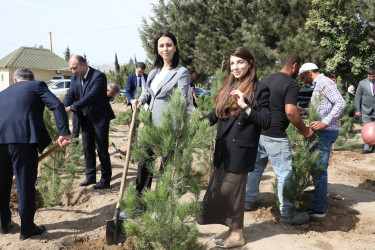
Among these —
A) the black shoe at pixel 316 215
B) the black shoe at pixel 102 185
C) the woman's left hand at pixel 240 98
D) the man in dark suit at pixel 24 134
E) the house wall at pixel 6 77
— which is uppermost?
the house wall at pixel 6 77

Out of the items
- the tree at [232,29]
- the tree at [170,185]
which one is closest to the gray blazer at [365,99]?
the tree at [170,185]

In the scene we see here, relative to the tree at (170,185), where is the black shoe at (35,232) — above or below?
below

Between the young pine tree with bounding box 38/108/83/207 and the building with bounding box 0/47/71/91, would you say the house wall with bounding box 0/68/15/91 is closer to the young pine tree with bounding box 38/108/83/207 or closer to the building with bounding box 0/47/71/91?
the building with bounding box 0/47/71/91

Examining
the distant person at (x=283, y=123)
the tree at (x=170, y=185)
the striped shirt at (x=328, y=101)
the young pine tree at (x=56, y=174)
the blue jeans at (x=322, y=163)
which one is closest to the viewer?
the tree at (x=170, y=185)

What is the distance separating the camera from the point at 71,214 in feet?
12.1

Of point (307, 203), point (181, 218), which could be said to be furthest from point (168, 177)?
point (307, 203)

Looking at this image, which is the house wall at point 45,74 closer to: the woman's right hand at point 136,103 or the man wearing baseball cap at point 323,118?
the woman's right hand at point 136,103

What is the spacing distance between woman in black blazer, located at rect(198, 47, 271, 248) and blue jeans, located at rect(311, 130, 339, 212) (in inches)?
50.4

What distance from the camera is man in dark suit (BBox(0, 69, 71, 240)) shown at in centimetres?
294

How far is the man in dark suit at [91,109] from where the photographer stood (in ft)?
13.8

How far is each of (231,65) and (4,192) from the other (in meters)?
2.48

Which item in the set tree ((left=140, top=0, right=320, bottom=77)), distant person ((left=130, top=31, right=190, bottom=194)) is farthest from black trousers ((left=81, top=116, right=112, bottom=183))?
tree ((left=140, top=0, right=320, bottom=77))

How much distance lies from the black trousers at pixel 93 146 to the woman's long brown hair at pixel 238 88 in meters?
2.23

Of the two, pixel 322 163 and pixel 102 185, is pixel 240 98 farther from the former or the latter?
pixel 102 185
